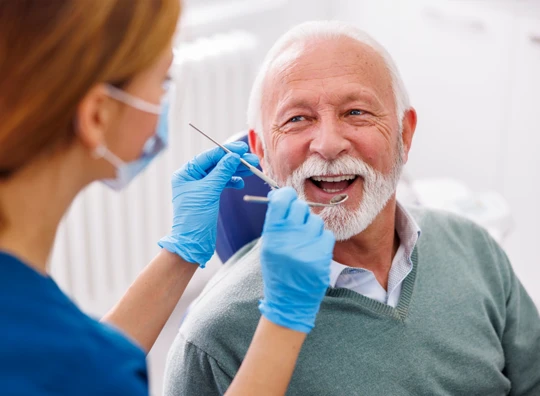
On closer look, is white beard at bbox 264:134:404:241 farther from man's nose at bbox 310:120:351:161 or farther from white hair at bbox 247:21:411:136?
white hair at bbox 247:21:411:136

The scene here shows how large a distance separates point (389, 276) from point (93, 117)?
34.5 inches

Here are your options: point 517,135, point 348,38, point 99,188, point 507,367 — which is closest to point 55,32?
point 348,38

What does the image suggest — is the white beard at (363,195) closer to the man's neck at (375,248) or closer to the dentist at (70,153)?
the man's neck at (375,248)

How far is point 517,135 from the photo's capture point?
3.15m

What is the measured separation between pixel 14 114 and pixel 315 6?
301cm

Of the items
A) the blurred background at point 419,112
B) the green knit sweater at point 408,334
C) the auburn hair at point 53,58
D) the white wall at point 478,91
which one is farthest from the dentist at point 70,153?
the white wall at point 478,91

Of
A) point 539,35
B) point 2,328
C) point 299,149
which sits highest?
point 539,35

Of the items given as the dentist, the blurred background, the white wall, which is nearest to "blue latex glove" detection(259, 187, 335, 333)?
the dentist

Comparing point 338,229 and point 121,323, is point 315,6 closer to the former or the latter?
point 338,229

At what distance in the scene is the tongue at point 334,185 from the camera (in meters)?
1.59

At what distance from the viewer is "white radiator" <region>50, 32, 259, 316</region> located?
2898 millimetres

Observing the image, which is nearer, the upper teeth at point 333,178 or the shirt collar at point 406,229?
the upper teeth at point 333,178

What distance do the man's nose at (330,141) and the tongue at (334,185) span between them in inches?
Answer: 2.7

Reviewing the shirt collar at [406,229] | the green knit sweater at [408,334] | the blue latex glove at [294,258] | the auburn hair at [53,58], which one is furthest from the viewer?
the shirt collar at [406,229]
